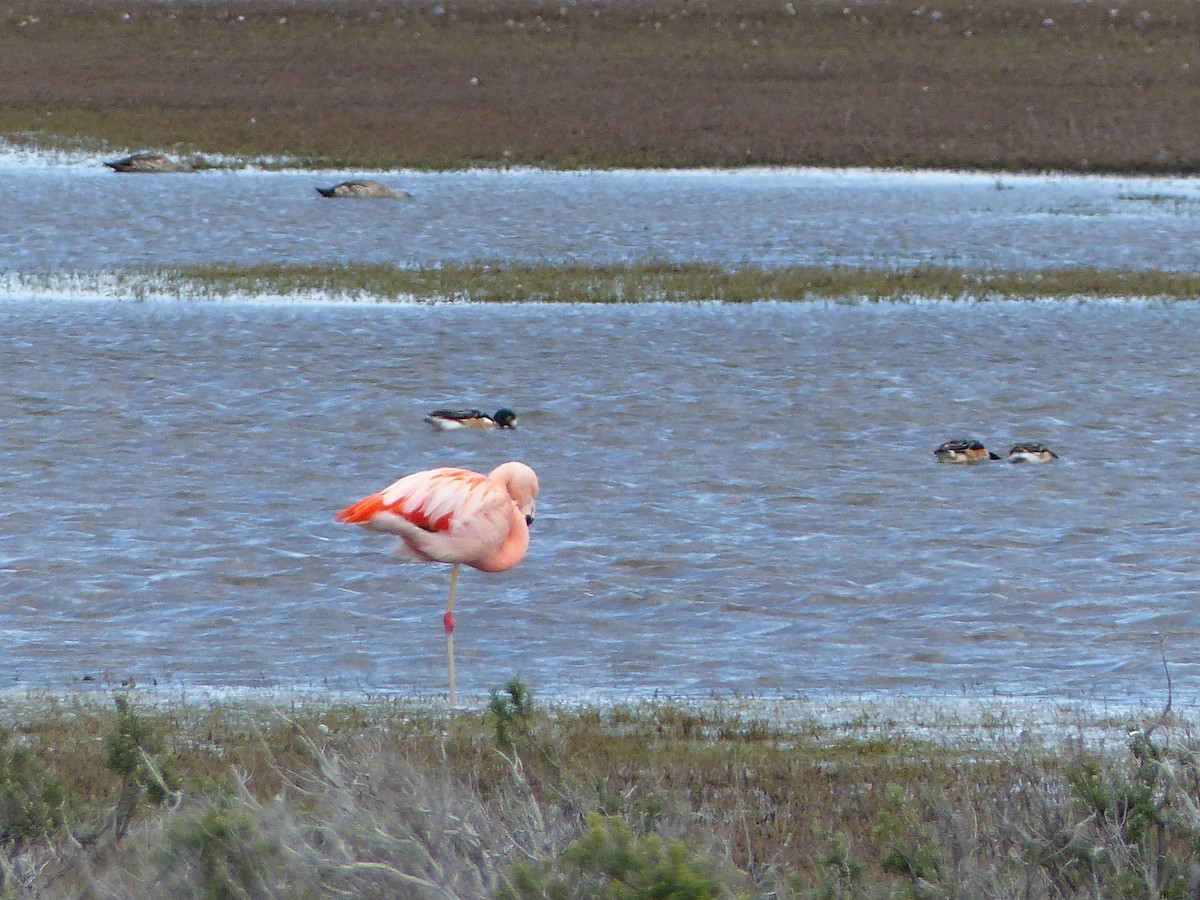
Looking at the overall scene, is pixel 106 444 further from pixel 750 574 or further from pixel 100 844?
pixel 100 844

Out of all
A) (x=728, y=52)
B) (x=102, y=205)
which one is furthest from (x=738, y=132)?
(x=102, y=205)

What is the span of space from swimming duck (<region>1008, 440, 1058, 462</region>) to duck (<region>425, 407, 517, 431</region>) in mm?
3560

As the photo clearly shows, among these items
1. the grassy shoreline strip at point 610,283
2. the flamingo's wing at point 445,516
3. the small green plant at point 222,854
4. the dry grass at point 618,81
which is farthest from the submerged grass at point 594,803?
the dry grass at point 618,81

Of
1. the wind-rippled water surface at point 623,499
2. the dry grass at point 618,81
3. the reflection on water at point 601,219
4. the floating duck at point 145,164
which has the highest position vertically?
the dry grass at point 618,81

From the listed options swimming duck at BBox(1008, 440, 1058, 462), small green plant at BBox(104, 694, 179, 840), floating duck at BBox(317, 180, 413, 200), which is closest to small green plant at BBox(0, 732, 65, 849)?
small green plant at BBox(104, 694, 179, 840)

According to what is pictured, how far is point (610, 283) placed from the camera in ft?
69.7

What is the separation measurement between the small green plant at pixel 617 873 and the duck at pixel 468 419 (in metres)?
9.63

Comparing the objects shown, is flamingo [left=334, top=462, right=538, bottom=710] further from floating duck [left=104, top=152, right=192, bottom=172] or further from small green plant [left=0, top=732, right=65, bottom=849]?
floating duck [left=104, top=152, right=192, bottom=172]

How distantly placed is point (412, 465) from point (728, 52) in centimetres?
3445

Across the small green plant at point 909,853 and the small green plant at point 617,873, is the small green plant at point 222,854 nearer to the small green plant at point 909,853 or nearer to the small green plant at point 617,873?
the small green plant at point 617,873

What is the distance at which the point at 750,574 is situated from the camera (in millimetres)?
10383

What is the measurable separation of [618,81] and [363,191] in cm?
1439

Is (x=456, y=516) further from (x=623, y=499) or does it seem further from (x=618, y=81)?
(x=618, y=81)

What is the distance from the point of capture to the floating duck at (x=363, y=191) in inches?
1127
